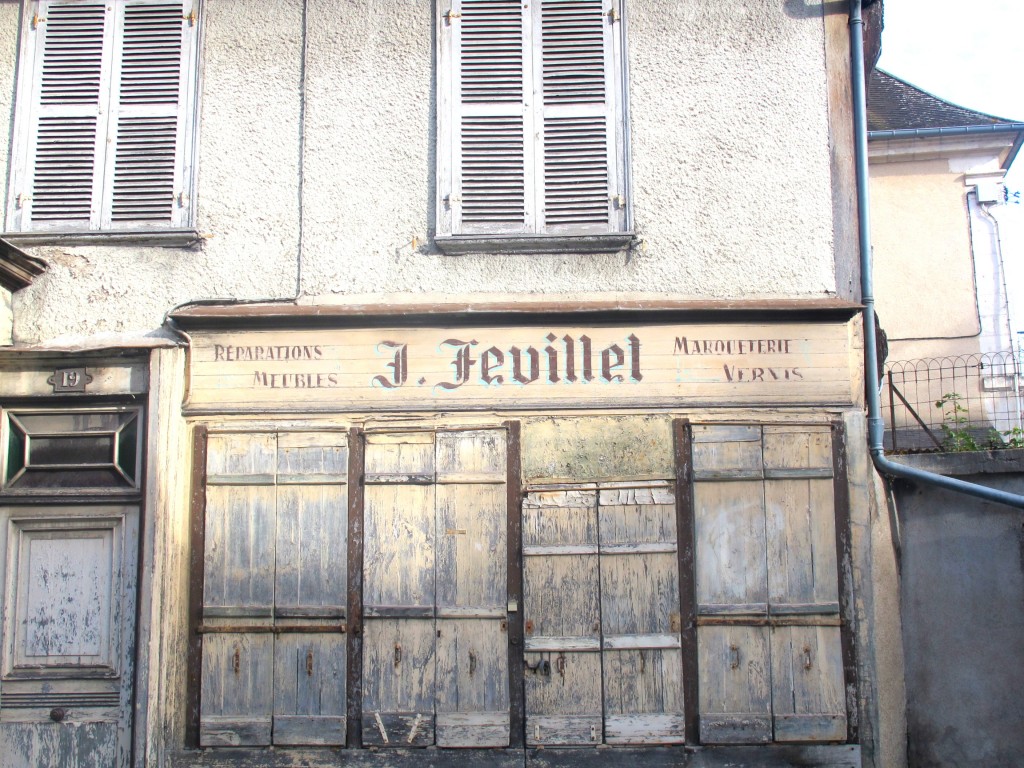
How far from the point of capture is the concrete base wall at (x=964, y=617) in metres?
5.84

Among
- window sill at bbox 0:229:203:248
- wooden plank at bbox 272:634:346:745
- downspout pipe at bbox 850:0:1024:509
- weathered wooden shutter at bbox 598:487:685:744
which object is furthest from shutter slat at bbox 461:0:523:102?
wooden plank at bbox 272:634:346:745

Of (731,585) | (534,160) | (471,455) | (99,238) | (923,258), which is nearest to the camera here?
(731,585)

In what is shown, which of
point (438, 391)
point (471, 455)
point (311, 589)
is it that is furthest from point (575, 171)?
point (311, 589)

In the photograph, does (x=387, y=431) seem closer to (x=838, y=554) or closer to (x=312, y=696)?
(x=312, y=696)

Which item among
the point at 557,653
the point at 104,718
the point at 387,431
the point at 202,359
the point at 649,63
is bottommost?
the point at 104,718

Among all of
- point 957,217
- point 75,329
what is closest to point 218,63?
point 75,329

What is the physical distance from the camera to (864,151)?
247 inches

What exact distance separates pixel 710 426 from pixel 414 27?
3368mm

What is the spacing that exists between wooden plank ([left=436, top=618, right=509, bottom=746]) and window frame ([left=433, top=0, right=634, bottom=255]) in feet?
7.92

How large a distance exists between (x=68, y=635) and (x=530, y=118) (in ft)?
14.6

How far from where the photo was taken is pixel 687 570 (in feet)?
18.9

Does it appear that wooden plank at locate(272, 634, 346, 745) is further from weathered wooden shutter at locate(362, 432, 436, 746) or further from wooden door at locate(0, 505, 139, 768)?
wooden door at locate(0, 505, 139, 768)

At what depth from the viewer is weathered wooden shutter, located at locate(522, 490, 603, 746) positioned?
5672 millimetres

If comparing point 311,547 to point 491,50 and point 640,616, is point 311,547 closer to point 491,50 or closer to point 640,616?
point 640,616
